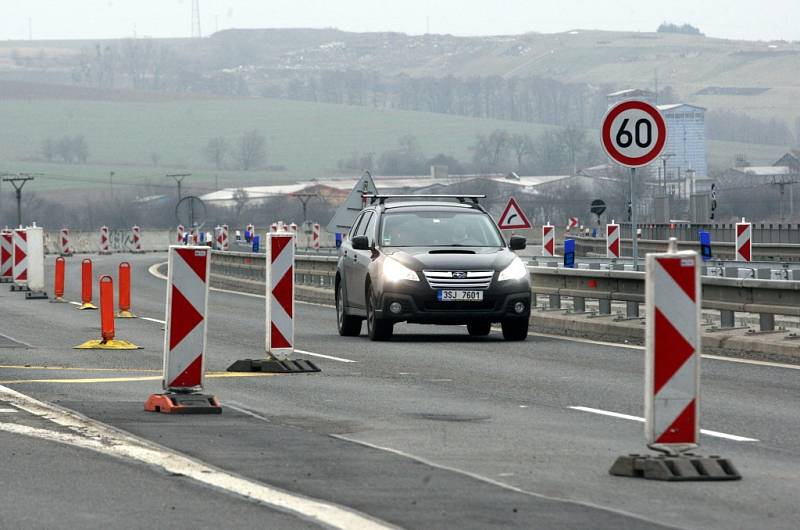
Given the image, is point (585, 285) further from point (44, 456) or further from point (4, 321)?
point (44, 456)

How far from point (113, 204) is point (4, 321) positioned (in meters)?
147

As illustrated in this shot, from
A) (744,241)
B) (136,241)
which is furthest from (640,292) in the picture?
(136,241)

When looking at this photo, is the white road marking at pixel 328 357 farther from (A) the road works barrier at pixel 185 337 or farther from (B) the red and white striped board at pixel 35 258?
(B) the red and white striped board at pixel 35 258

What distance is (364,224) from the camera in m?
22.3

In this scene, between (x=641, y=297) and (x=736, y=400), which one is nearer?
(x=736, y=400)

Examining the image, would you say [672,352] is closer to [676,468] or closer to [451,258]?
[676,468]

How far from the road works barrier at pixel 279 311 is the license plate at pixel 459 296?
4.14 meters

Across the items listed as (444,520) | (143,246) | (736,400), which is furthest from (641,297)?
(143,246)

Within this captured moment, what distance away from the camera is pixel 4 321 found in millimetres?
25281

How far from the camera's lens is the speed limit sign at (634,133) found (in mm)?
19531

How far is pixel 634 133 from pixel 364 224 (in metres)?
4.22

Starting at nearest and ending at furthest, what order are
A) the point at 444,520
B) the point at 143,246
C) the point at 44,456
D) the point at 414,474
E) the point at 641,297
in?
the point at 444,520, the point at 414,474, the point at 44,456, the point at 641,297, the point at 143,246

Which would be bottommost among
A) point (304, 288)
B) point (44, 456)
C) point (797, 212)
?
point (797, 212)

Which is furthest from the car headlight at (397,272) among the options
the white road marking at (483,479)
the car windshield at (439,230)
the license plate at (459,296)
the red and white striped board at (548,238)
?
the red and white striped board at (548,238)
